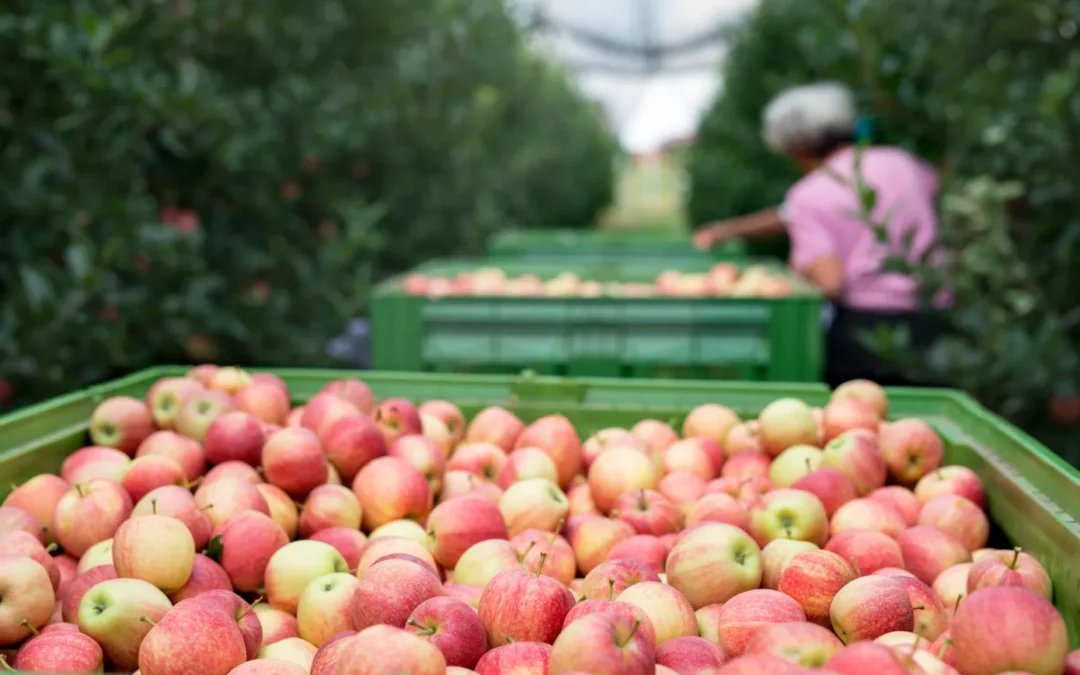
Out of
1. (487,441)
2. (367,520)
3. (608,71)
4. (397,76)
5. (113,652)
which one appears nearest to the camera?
(113,652)

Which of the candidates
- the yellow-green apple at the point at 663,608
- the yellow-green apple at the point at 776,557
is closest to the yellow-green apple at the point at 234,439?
the yellow-green apple at the point at 663,608

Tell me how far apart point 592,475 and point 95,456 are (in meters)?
1.14

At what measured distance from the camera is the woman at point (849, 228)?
432 centimetres

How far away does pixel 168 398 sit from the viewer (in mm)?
2619

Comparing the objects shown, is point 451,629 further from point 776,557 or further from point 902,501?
point 902,501

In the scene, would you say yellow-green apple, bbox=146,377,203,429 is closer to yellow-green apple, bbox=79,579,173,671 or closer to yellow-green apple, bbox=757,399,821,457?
yellow-green apple, bbox=79,579,173,671

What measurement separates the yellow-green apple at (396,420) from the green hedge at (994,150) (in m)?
1.78

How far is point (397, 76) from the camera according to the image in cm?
681

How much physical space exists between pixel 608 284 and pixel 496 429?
2232 millimetres

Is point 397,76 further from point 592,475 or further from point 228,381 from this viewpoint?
point 592,475

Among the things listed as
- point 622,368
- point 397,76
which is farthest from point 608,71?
point 622,368

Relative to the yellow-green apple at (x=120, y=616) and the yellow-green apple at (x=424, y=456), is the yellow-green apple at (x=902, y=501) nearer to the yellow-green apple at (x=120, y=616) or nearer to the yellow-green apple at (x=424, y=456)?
the yellow-green apple at (x=424, y=456)

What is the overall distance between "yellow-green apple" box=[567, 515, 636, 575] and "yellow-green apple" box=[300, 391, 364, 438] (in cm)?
66

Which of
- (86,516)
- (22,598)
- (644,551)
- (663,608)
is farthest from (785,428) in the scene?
(22,598)
